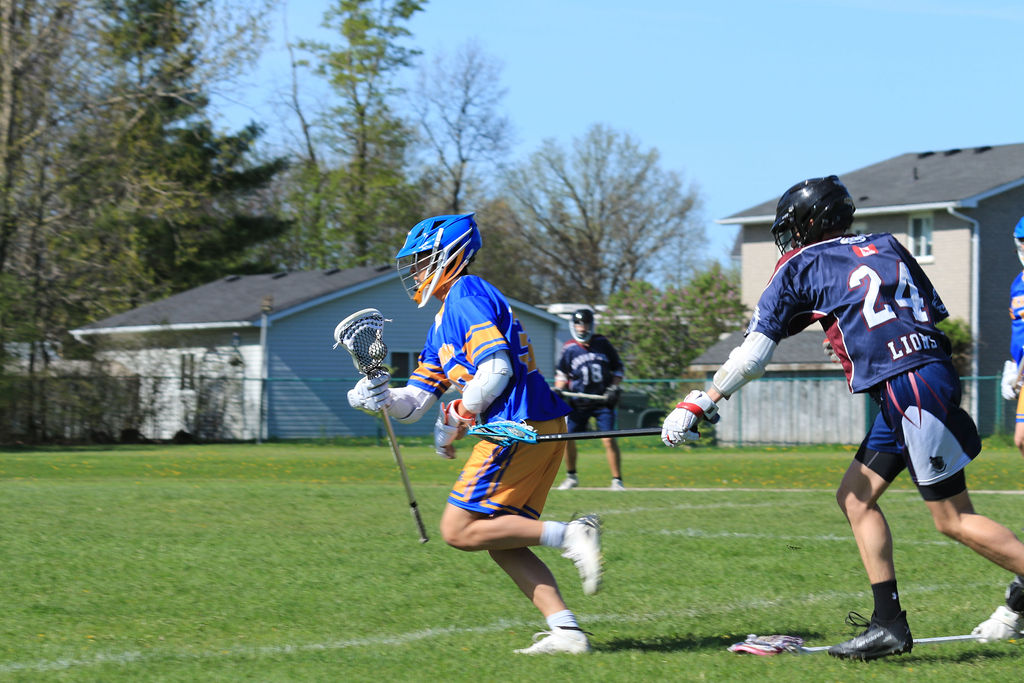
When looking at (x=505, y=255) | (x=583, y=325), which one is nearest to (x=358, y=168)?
(x=505, y=255)

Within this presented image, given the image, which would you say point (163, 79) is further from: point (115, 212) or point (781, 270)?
point (781, 270)

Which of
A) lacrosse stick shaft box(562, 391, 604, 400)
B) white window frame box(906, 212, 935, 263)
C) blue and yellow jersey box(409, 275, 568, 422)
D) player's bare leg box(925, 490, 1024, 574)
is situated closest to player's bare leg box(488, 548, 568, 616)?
blue and yellow jersey box(409, 275, 568, 422)

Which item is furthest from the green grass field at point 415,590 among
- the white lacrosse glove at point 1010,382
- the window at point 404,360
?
the window at point 404,360

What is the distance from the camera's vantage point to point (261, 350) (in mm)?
35344

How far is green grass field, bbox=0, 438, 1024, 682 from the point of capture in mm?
5477

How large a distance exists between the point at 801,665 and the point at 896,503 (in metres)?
7.86

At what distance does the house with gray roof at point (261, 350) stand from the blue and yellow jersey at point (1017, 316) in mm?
24059

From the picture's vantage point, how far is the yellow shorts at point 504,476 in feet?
18.4

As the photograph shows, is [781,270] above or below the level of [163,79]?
below

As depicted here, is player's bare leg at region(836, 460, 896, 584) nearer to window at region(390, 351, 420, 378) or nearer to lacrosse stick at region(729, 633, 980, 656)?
lacrosse stick at region(729, 633, 980, 656)

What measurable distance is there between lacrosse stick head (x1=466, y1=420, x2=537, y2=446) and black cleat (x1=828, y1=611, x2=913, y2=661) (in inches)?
67.0

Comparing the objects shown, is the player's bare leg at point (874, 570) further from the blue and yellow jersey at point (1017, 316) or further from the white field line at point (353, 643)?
the blue and yellow jersey at point (1017, 316)

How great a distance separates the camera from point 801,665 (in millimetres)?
5477

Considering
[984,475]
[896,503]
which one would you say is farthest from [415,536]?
[984,475]
